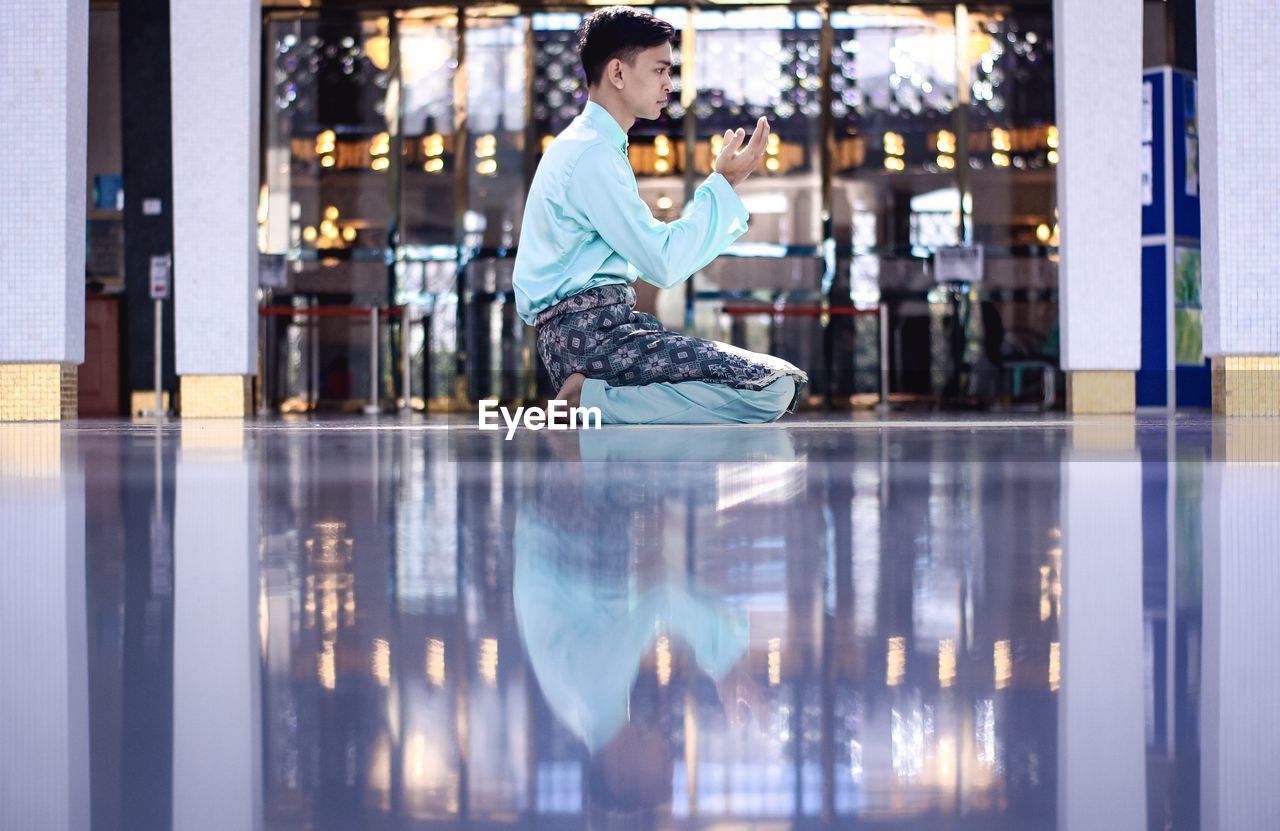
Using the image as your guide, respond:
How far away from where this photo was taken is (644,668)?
0.61 m

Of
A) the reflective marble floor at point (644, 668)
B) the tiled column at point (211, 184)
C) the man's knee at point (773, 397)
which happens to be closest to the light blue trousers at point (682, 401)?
the man's knee at point (773, 397)

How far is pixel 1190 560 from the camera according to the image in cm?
98

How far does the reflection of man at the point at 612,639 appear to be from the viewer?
488 millimetres

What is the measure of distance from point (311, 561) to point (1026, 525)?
2.08 feet

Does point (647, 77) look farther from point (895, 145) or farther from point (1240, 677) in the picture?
point (895, 145)

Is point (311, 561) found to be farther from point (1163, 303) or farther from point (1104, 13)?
point (1163, 303)

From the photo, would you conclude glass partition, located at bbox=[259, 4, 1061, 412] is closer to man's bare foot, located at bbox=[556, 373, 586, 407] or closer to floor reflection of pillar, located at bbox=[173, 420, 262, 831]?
man's bare foot, located at bbox=[556, 373, 586, 407]

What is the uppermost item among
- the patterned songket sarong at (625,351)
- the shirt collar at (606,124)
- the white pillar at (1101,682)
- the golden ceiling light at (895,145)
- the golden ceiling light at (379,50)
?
the golden ceiling light at (379,50)

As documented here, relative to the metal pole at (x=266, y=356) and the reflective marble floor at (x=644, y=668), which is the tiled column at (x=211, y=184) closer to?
the metal pole at (x=266, y=356)

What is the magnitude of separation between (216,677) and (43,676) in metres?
0.08

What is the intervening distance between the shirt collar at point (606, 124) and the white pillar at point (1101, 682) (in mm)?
2376

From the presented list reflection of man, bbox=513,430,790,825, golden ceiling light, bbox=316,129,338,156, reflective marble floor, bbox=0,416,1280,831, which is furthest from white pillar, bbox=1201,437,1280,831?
golden ceiling light, bbox=316,129,338,156

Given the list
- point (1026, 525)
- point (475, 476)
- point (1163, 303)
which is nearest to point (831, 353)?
point (1163, 303)

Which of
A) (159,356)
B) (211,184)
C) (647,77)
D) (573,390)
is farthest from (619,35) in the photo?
(159,356)
